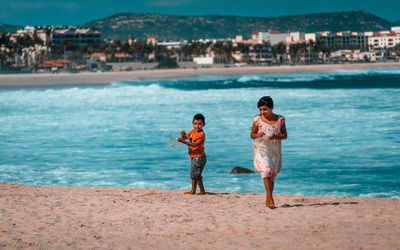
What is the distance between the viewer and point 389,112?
89.1 ft

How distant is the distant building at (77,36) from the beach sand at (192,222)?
17401 cm

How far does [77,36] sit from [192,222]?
18086cm

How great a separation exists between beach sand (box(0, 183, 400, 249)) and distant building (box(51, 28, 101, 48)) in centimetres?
17401

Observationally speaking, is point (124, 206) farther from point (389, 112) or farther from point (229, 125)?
point (389, 112)

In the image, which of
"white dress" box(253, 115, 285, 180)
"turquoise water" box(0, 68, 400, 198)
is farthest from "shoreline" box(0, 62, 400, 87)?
"white dress" box(253, 115, 285, 180)

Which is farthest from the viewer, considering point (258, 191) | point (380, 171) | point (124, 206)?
point (380, 171)

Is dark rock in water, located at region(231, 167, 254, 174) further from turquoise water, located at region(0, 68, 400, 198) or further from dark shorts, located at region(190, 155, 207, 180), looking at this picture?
dark shorts, located at region(190, 155, 207, 180)

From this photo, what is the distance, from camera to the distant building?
179 metres

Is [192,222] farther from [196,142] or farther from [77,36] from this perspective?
[77,36]

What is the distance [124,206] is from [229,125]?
1514 centimetres

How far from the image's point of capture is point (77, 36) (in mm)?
181750

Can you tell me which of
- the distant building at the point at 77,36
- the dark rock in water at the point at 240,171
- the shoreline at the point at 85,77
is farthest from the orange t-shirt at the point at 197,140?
the distant building at the point at 77,36

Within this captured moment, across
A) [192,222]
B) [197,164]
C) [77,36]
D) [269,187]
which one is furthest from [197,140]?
[77,36]

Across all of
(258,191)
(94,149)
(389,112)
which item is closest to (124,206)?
(258,191)
